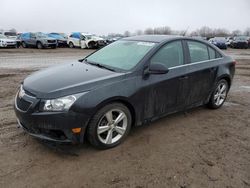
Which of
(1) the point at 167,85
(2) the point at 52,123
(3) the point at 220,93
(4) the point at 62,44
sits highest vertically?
(1) the point at 167,85

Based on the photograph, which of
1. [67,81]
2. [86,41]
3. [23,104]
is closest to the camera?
[23,104]

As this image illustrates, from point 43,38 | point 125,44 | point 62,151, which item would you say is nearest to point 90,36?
point 43,38

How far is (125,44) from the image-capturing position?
443cm

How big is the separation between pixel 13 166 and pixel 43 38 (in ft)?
75.3

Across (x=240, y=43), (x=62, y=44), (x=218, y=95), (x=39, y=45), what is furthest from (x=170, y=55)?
(x=240, y=43)

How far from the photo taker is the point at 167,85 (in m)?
3.89

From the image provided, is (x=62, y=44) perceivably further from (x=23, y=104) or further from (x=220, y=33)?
(x=220, y=33)

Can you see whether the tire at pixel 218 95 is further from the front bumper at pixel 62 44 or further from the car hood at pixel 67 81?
the front bumper at pixel 62 44

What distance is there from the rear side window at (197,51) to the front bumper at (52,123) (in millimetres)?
2494

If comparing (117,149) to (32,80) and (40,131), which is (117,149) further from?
(32,80)

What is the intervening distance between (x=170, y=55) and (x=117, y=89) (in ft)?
4.47

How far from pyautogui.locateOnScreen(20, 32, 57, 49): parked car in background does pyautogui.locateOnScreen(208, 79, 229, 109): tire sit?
21.7 meters

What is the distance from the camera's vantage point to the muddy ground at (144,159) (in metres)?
2.79

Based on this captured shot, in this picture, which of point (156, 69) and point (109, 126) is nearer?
point (109, 126)
